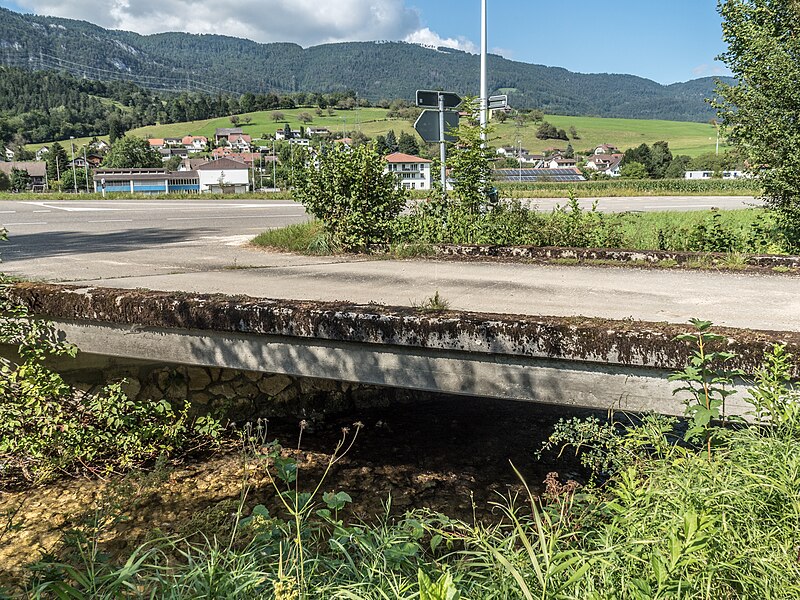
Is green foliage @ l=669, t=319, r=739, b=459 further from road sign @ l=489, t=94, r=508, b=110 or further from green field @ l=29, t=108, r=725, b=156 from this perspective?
green field @ l=29, t=108, r=725, b=156

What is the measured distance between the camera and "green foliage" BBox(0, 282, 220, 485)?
512cm

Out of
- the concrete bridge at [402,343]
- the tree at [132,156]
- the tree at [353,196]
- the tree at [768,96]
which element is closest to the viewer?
the concrete bridge at [402,343]

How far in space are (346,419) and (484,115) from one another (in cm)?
599

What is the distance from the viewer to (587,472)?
525cm

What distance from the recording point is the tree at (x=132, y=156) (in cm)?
13638

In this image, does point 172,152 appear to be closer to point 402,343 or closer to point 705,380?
point 402,343

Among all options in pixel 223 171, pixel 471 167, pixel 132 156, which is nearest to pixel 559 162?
pixel 223 171

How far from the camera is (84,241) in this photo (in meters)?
11.6

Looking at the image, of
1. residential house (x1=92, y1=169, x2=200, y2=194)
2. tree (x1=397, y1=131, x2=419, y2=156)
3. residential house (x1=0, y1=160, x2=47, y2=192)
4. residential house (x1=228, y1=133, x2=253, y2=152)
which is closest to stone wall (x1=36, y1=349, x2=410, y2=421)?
tree (x1=397, y1=131, x2=419, y2=156)

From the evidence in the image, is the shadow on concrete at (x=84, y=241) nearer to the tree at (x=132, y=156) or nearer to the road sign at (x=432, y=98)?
the road sign at (x=432, y=98)

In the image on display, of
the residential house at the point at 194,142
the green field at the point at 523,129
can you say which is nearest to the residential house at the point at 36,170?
the green field at the point at 523,129

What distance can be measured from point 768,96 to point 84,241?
35.5ft

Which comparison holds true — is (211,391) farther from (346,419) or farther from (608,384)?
(608,384)

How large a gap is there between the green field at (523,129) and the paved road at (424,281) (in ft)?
386
